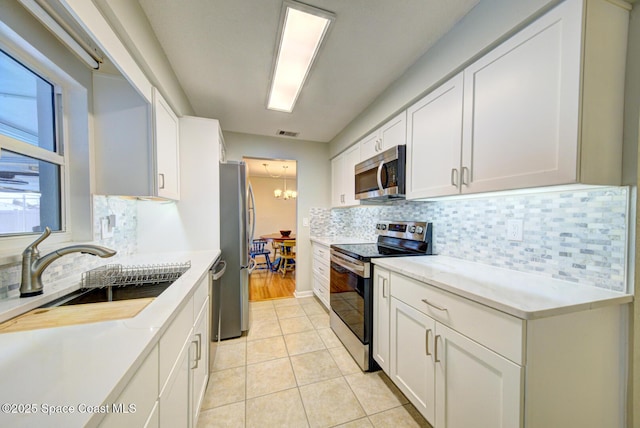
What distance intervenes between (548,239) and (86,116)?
104 inches

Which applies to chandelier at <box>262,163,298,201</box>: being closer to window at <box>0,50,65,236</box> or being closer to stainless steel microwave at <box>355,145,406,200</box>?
stainless steel microwave at <box>355,145,406,200</box>

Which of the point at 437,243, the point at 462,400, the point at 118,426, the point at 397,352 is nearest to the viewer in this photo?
the point at 118,426

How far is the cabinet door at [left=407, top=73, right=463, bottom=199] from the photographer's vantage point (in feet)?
4.68

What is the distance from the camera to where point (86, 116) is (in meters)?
1.36

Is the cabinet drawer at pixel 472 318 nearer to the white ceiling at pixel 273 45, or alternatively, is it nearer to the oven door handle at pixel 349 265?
the oven door handle at pixel 349 265

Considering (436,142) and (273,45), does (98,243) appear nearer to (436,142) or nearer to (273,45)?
Answer: (273,45)

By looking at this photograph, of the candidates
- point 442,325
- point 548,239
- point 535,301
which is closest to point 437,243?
point 548,239

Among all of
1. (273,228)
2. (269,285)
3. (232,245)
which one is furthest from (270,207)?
(232,245)

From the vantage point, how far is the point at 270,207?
7.14 meters

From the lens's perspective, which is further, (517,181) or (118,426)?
(517,181)

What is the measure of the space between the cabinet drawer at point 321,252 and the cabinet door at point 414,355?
135cm

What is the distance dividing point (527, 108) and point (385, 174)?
1048 millimetres

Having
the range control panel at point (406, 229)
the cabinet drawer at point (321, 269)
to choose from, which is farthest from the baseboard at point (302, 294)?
the range control panel at point (406, 229)

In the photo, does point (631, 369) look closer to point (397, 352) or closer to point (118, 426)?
point (397, 352)
